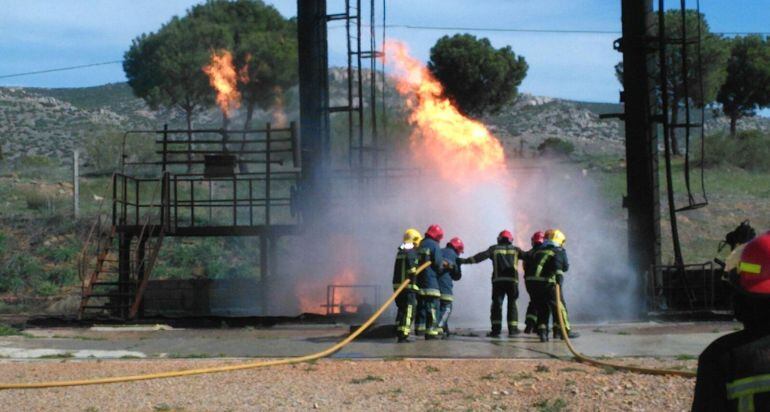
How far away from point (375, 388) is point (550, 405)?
199 centimetres

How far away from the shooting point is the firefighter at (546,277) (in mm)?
16688

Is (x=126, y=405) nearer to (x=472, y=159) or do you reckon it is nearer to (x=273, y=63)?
(x=472, y=159)

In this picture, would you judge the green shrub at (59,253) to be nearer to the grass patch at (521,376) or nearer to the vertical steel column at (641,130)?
the vertical steel column at (641,130)

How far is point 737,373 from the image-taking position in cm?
346

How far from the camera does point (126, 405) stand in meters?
10.8

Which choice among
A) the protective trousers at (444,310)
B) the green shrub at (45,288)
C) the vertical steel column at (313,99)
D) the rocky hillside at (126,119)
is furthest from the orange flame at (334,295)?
the rocky hillside at (126,119)

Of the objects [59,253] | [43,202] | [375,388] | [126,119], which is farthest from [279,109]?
[375,388]

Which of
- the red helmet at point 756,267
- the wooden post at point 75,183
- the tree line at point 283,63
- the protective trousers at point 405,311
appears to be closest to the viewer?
the red helmet at point 756,267

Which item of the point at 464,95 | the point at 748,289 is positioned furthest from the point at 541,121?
the point at 748,289

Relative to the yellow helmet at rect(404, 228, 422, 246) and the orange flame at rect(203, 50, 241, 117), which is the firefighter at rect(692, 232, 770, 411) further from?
the orange flame at rect(203, 50, 241, 117)

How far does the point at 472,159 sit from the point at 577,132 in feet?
238

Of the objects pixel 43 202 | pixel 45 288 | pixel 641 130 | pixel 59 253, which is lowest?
pixel 45 288

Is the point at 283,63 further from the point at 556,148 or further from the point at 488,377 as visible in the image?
the point at 488,377

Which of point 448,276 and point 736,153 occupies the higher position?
point 736,153
